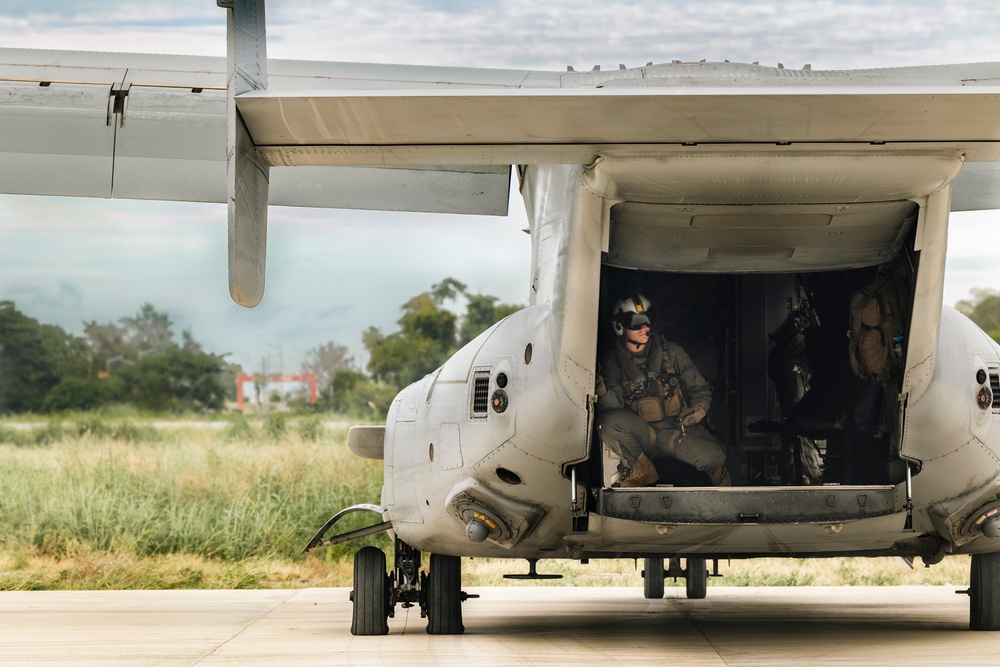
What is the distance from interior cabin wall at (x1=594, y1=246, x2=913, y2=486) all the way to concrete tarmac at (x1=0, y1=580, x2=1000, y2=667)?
3.58 feet

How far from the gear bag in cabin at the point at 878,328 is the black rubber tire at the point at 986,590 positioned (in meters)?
2.14

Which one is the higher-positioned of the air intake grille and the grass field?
the air intake grille

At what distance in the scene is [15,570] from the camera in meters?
16.0

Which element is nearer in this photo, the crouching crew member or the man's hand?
the man's hand

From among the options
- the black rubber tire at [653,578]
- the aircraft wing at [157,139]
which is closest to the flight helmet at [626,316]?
the aircraft wing at [157,139]

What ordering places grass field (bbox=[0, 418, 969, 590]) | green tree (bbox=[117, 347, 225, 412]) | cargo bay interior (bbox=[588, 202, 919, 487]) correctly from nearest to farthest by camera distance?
cargo bay interior (bbox=[588, 202, 919, 487]), grass field (bbox=[0, 418, 969, 590]), green tree (bbox=[117, 347, 225, 412])

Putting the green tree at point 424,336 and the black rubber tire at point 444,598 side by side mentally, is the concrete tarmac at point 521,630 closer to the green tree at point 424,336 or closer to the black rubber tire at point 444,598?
the black rubber tire at point 444,598

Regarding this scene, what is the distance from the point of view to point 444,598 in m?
8.87

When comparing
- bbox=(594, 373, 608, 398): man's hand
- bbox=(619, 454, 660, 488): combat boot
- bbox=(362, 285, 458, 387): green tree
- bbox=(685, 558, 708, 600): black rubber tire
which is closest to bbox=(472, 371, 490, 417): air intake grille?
bbox=(594, 373, 608, 398): man's hand

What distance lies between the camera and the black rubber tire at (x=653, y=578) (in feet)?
40.1

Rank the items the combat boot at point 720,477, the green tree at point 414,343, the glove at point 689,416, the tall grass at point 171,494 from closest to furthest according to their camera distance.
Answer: the glove at point 689,416
the combat boot at point 720,477
the tall grass at point 171,494
the green tree at point 414,343

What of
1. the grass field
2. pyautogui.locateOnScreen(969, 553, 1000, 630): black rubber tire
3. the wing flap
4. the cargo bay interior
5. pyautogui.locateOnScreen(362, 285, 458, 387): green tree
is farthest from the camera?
pyautogui.locateOnScreen(362, 285, 458, 387): green tree

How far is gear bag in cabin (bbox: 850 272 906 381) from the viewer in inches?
271

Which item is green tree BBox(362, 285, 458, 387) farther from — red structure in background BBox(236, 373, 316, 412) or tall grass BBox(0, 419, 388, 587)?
tall grass BBox(0, 419, 388, 587)
